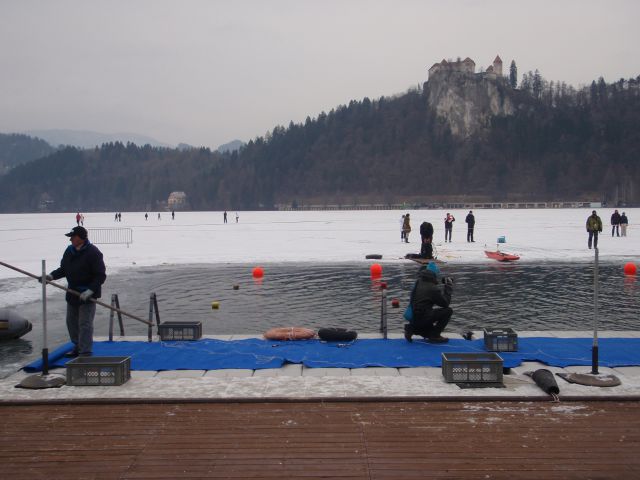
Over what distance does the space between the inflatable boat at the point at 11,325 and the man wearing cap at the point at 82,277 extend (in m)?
2.86

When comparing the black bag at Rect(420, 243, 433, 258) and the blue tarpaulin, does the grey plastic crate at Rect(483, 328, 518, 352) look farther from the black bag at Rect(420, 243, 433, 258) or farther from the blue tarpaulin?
the black bag at Rect(420, 243, 433, 258)

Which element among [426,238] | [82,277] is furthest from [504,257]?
[82,277]

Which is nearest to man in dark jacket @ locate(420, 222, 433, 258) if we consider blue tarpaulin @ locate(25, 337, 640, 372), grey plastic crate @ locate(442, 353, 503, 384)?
blue tarpaulin @ locate(25, 337, 640, 372)

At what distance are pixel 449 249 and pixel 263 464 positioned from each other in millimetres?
24973

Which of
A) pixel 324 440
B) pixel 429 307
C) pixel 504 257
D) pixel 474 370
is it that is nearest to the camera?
pixel 324 440

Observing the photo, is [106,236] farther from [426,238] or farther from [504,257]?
[504,257]

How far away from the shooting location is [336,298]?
16094 millimetres

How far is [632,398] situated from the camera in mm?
7012

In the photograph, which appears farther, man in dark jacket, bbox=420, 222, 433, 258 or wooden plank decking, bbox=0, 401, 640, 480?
man in dark jacket, bbox=420, 222, 433, 258

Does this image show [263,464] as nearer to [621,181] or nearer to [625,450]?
[625,450]

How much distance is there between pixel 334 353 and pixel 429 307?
1795 millimetres

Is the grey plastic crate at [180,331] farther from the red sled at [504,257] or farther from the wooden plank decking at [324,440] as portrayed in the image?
the red sled at [504,257]

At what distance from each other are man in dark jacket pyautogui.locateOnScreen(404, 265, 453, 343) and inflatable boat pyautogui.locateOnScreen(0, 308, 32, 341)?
7.27m

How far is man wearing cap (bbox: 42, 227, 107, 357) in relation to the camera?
352 inches
